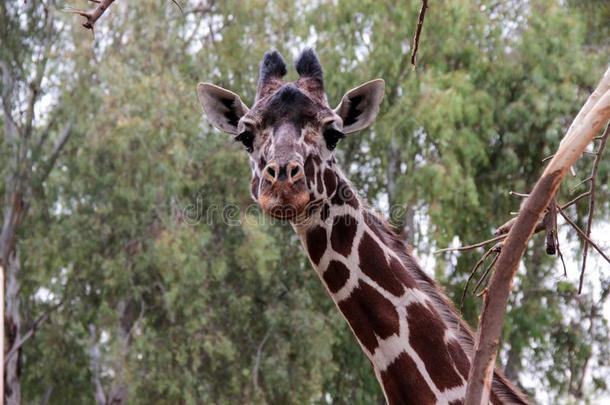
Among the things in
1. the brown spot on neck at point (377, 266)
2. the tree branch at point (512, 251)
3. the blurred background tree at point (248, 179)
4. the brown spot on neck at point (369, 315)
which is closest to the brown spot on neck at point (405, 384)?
the brown spot on neck at point (369, 315)

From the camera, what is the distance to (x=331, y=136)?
16.7ft

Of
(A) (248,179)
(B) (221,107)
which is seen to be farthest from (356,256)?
(A) (248,179)

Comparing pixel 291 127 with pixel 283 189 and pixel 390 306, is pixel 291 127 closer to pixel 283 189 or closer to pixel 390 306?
pixel 283 189

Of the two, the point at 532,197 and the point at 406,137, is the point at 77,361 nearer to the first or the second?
the point at 406,137

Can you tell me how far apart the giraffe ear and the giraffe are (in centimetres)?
10

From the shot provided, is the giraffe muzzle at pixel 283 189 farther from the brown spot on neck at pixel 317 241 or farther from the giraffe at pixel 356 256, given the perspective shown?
the brown spot on neck at pixel 317 241

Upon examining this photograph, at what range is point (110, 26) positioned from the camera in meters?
18.8

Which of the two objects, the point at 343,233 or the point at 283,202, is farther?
the point at 343,233

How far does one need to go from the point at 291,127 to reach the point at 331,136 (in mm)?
233

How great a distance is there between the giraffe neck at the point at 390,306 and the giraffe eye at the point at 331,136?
17 cm

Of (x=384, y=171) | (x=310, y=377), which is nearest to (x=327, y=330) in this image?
(x=310, y=377)

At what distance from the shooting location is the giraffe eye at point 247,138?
5.10m

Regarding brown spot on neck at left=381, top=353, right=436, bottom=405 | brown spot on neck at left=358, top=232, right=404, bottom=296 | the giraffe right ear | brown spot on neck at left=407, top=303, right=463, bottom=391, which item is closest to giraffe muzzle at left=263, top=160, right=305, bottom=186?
brown spot on neck at left=358, top=232, right=404, bottom=296

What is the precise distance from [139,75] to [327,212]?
41.9 feet
